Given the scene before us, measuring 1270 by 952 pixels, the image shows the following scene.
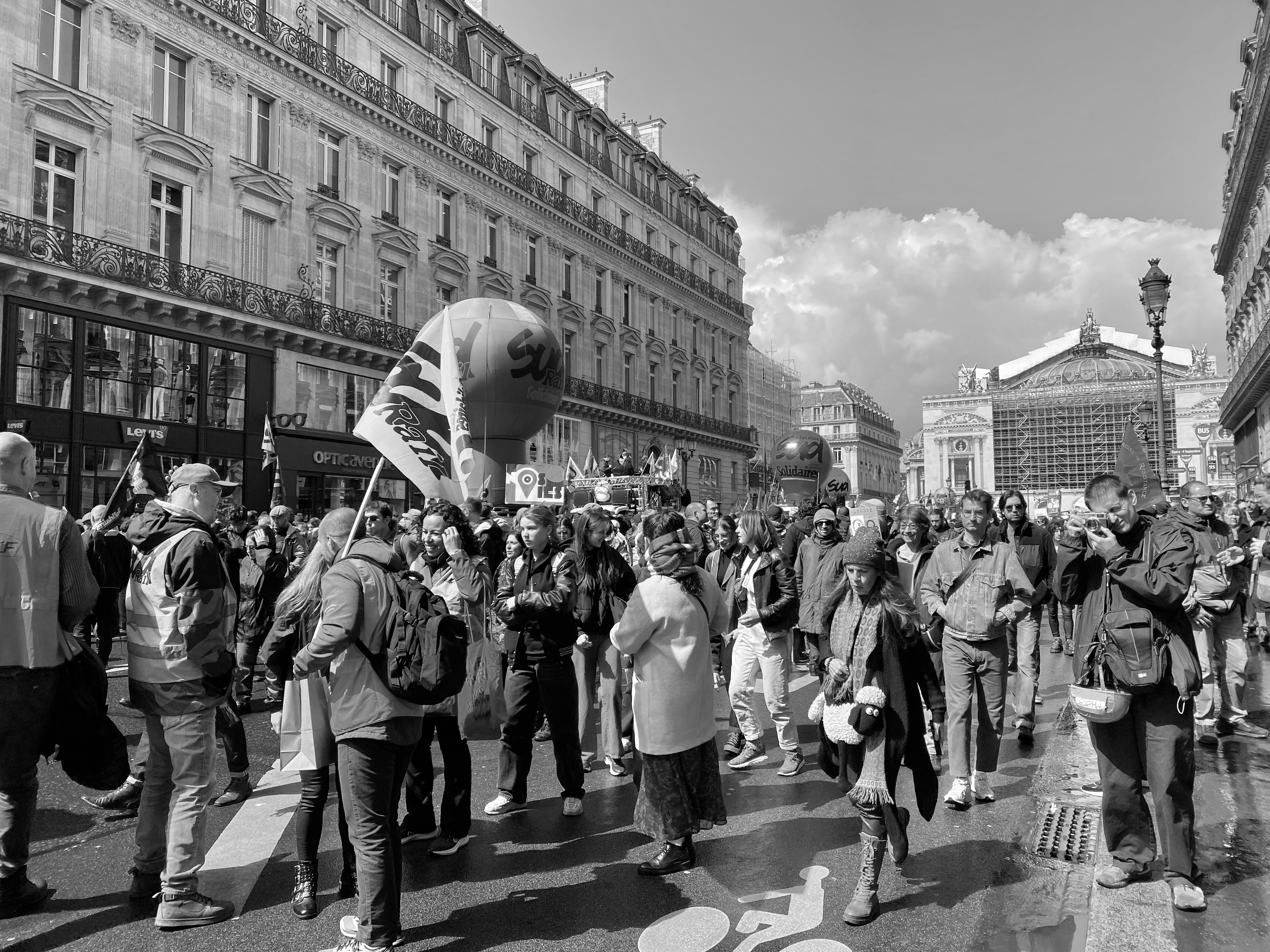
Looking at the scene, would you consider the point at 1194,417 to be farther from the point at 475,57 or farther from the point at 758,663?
the point at 758,663

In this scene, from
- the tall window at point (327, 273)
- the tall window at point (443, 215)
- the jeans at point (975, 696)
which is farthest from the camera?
the tall window at point (443, 215)

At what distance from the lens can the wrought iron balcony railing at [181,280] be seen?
18.0 m

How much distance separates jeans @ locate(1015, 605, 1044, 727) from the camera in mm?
7332

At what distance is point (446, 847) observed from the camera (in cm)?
477

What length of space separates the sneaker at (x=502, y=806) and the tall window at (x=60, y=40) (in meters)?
20.3

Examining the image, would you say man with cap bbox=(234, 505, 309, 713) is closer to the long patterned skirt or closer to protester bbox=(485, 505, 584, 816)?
protester bbox=(485, 505, 584, 816)

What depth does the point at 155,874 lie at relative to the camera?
4215mm

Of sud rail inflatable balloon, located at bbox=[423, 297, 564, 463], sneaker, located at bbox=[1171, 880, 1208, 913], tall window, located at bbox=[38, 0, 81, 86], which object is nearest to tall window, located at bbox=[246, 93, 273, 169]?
tall window, located at bbox=[38, 0, 81, 86]

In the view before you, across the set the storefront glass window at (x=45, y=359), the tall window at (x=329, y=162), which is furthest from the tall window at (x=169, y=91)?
the storefront glass window at (x=45, y=359)

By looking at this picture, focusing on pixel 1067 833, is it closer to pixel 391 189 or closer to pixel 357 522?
pixel 357 522

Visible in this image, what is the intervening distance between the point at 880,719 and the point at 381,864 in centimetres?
228

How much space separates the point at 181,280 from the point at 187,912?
2026 centimetres

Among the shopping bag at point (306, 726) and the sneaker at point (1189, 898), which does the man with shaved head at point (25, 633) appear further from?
the sneaker at point (1189, 898)

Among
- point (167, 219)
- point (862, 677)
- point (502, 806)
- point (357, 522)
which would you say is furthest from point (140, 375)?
point (862, 677)
